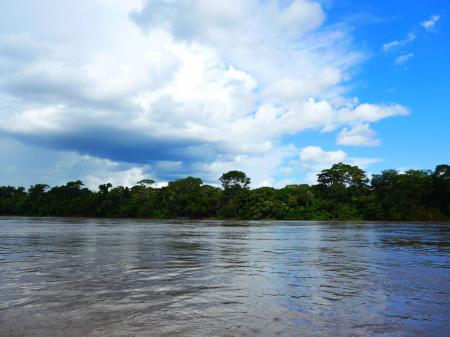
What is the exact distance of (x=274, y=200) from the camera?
12500cm

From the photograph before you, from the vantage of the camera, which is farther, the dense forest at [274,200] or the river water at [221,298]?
the dense forest at [274,200]

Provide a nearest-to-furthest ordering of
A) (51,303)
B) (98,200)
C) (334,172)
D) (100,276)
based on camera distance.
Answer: (51,303) < (100,276) < (334,172) < (98,200)

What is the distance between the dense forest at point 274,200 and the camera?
101m

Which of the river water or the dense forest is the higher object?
the dense forest

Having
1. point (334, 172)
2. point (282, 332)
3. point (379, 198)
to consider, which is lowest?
point (282, 332)

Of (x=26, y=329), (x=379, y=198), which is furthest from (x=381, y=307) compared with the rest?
(x=379, y=198)

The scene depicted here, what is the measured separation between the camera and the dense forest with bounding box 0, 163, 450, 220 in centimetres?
10094

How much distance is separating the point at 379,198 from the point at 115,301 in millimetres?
112159

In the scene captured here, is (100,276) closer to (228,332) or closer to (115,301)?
(115,301)

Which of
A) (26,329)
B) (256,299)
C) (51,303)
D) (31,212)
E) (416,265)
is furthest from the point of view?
(31,212)

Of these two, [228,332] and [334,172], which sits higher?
[334,172]

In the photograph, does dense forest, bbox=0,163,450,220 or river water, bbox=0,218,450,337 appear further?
dense forest, bbox=0,163,450,220

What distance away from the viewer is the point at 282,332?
23.7 ft

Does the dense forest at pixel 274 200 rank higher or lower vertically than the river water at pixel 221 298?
higher
